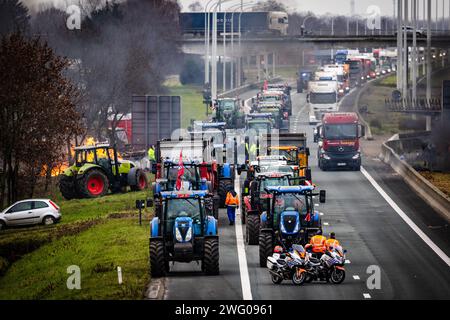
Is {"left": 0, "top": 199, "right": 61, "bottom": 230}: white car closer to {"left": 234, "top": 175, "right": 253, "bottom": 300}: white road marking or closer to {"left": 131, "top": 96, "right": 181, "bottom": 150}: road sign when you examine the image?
{"left": 234, "top": 175, "right": 253, "bottom": 300}: white road marking

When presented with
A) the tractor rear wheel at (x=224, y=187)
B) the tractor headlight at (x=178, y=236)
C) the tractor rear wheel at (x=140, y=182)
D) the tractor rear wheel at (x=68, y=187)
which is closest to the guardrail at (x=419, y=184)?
the tractor rear wheel at (x=224, y=187)

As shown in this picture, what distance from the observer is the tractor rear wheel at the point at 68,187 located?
6372 centimetres

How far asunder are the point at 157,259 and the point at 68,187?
24.9 m

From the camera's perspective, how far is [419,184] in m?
64.2

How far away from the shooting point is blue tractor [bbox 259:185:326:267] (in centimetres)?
4184

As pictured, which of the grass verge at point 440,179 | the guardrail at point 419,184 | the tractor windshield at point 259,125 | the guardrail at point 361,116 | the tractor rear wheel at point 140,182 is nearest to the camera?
the guardrail at point 419,184

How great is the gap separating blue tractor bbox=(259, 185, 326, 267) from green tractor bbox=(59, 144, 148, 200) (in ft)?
68.7

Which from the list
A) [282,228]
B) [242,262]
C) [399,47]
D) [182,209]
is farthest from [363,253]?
[399,47]

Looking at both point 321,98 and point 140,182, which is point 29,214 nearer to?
point 140,182

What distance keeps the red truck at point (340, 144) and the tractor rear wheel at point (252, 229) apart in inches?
1000

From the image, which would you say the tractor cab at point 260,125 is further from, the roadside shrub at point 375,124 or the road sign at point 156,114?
the roadside shrub at point 375,124

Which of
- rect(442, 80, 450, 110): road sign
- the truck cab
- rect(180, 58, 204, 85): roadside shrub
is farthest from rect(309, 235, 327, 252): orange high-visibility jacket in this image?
rect(180, 58, 204, 85): roadside shrub

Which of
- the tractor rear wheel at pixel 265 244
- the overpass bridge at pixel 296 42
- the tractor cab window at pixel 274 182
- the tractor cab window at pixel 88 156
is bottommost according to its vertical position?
the tractor rear wheel at pixel 265 244
